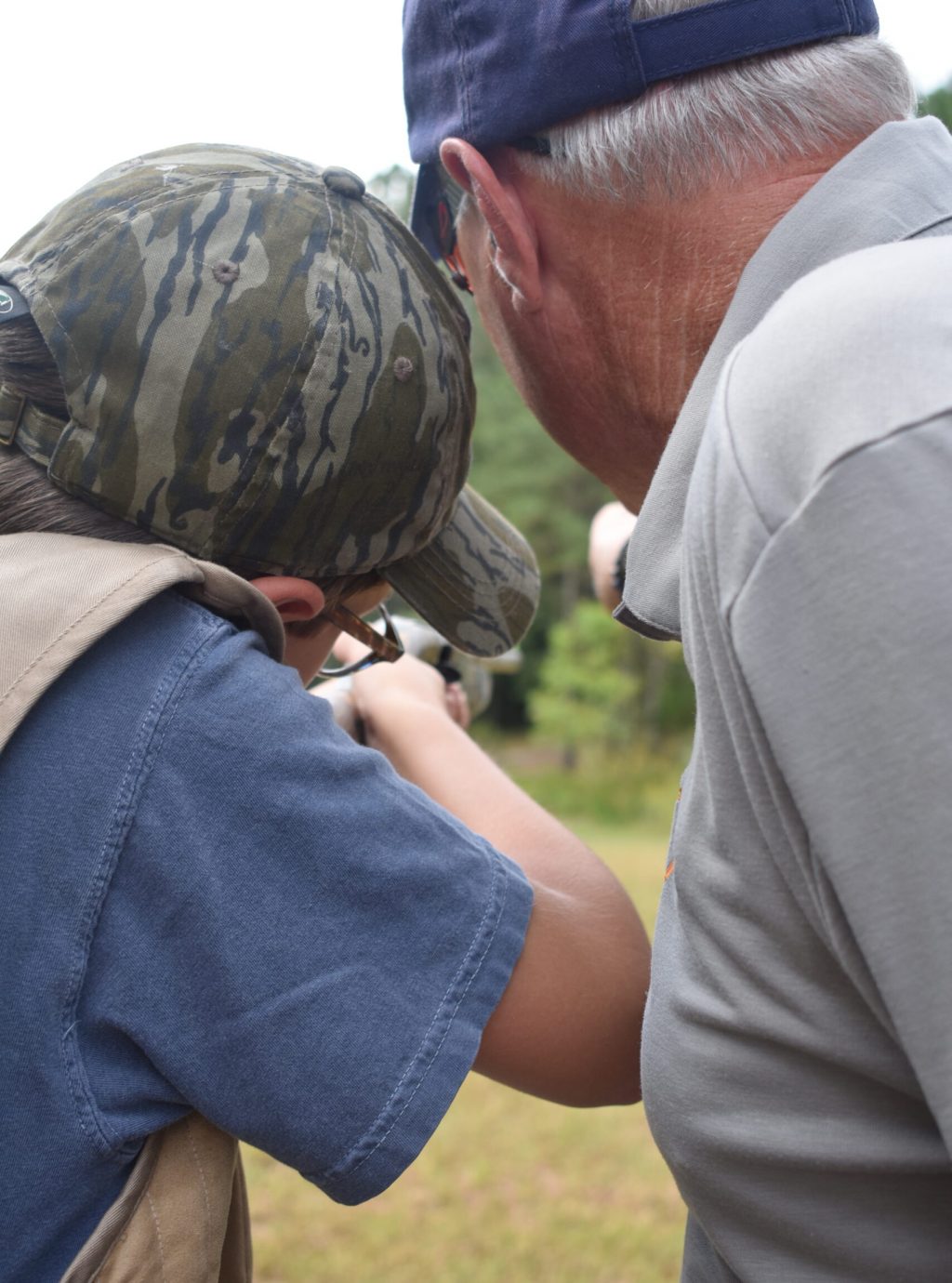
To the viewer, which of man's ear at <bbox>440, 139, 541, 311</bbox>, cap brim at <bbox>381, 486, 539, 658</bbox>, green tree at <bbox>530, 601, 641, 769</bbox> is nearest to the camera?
man's ear at <bbox>440, 139, 541, 311</bbox>

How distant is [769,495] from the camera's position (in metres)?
1.00

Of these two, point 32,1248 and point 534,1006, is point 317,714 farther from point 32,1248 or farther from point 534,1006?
point 32,1248

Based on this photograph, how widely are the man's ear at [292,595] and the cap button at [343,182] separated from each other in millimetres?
557

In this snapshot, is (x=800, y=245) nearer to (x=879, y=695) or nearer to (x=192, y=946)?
(x=879, y=695)

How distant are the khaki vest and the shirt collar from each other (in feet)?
1.64

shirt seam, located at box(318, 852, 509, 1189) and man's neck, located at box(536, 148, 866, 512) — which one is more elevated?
man's neck, located at box(536, 148, 866, 512)

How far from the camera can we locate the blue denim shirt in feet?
4.62

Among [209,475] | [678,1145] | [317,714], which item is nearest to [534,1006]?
[678,1145]

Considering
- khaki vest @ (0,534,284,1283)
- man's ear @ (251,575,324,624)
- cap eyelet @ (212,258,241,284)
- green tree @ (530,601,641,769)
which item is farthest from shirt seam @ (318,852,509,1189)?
green tree @ (530,601,641,769)

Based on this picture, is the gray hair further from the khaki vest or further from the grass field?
the grass field

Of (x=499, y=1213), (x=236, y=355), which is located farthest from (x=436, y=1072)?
(x=499, y=1213)

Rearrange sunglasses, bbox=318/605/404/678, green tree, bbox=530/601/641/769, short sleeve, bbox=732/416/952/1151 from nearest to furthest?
short sleeve, bbox=732/416/952/1151 → sunglasses, bbox=318/605/404/678 → green tree, bbox=530/601/641/769

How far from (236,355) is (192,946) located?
29.4 inches

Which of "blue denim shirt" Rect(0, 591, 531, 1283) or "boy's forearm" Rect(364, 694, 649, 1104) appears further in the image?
"boy's forearm" Rect(364, 694, 649, 1104)
